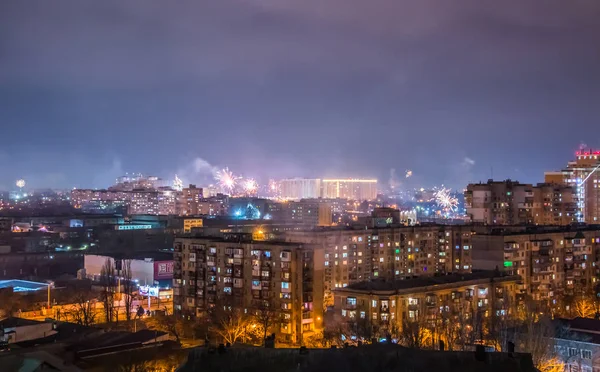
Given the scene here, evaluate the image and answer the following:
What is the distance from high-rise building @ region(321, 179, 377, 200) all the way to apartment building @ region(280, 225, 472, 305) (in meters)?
54.1

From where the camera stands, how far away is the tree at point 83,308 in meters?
14.1

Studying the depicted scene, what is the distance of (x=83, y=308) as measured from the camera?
1469 cm

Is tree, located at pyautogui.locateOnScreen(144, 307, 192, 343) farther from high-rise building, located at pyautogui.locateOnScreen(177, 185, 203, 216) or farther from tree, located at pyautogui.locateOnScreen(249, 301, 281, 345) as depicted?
high-rise building, located at pyautogui.locateOnScreen(177, 185, 203, 216)

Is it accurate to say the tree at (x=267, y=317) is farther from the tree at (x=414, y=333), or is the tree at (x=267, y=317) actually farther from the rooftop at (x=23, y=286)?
the rooftop at (x=23, y=286)

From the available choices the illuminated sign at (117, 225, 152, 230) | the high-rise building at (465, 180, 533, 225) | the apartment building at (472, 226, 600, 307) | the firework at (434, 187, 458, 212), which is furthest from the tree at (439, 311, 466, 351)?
the firework at (434, 187, 458, 212)

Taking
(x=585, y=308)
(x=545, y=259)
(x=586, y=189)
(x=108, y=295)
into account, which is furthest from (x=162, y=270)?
(x=586, y=189)

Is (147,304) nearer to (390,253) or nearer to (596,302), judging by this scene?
(390,253)

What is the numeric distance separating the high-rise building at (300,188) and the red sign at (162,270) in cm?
5404

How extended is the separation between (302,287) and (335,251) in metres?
5.36

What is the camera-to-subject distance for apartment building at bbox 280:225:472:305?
790 inches

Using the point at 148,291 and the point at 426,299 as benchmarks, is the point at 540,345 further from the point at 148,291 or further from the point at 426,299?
the point at 148,291

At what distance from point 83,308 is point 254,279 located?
375 centimetres

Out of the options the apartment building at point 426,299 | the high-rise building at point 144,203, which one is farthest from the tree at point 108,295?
the high-rise building at point 144,203

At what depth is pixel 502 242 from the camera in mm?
18250
